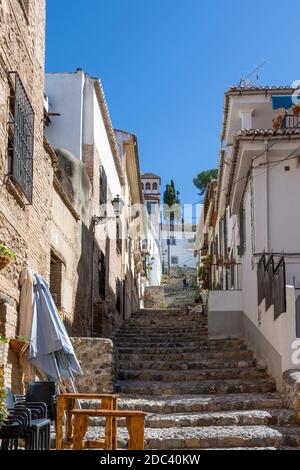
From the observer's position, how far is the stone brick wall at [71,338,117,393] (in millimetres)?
13828

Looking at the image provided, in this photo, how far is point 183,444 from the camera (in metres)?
10.4

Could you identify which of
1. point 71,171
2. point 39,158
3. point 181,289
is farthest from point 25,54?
point 181,289

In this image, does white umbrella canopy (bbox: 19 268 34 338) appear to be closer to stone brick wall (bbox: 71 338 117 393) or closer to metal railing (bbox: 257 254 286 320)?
stone brick wall (bbox: 71 338 117 393)

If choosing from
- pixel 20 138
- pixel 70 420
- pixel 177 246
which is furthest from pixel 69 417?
pixel 177 246

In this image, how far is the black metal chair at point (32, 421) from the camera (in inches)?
313

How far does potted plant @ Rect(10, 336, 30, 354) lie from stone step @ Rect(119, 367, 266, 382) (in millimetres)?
5021

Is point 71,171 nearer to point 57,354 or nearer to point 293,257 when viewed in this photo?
point 293,257

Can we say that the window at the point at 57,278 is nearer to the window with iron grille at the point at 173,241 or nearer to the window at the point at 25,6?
the window at the point at 25,6

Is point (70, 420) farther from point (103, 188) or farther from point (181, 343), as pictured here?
point (103, 188)

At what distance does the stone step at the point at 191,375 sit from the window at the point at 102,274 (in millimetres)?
6127

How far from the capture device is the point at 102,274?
2227cm

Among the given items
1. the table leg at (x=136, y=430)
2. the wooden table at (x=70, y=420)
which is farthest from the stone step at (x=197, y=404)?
the table leg at (x=136, y=430)

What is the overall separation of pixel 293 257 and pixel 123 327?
8908 mm
